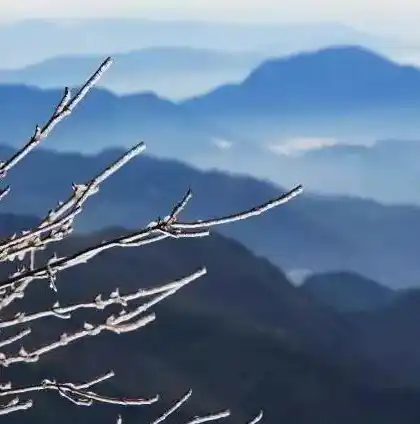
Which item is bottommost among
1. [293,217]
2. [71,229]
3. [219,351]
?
[219,351]

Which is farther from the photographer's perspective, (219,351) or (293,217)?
(293,217)

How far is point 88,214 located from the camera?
17.9 m

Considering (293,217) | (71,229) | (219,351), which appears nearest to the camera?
(71,229)

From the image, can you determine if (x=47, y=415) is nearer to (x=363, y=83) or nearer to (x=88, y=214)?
(x=88, y=214)

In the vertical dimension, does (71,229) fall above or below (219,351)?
above

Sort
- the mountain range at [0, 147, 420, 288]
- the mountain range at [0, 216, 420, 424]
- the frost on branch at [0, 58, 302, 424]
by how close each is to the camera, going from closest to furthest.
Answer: the frost on branch at [0, 58, 302, 424], the mountain range at [0, 216, 420, 424], the mountain range at [0, 147, 420, 288]

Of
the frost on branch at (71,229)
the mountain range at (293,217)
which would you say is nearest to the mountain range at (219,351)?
the mountain range at (293,217)

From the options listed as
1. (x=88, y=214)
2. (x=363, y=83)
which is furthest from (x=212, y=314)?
(x=363, y=83)

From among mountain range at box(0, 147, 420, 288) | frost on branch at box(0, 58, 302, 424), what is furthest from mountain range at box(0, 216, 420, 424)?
frost on branch at box(0, 58, 302, 424)

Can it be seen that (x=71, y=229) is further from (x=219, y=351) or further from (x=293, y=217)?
(x=293, y=217)

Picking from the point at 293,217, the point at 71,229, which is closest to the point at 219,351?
the point at 293,217

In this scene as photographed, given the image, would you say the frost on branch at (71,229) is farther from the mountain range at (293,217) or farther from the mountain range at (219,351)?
the mountain range at (293,217)

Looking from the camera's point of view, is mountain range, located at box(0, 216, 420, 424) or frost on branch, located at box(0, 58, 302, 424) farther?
mountain range, located at box(0, 216, 420, 424)

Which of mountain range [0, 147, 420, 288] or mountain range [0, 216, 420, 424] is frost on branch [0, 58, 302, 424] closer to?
mountain range [0, 216, 420, 424]
